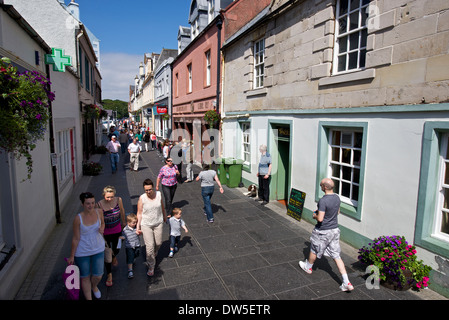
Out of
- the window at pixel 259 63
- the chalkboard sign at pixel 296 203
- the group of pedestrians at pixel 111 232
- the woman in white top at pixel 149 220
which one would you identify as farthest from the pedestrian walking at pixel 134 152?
the woman in white top at pixel 149 220

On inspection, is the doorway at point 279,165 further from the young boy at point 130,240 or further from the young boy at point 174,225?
the young boy at point 130,240

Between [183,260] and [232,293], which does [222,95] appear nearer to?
[183,260]

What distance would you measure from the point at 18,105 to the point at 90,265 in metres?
2.33

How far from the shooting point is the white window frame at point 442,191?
4.44 meters

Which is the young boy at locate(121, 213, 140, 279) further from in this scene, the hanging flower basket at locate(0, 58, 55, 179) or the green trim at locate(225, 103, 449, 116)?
the green trim at locate(225, 103, 449, 116)

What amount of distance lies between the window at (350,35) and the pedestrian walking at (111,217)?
540 centimetres

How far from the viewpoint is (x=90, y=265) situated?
13.4 feet

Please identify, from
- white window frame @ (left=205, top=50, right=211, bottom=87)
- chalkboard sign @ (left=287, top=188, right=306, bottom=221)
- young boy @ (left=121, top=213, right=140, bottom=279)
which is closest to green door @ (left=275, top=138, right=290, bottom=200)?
chalkboard sign @ (left=287, top=188, right=306, bottom=221)

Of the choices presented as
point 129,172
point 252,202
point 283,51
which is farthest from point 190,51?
point 252,202


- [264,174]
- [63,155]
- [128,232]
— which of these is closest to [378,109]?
[264,174]

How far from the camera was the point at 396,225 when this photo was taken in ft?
16.7

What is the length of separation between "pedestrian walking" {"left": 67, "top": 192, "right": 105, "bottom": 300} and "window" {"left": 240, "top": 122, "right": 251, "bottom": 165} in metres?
7.70

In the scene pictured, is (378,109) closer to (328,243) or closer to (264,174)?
(328,243)

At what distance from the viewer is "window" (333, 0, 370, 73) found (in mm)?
5875
